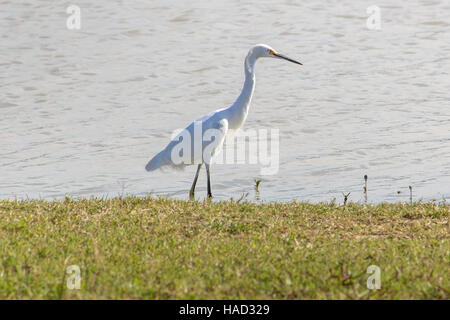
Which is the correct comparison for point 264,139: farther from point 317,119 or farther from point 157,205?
point 157,205

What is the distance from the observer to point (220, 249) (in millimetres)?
4930

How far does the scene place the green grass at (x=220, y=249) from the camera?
4129 mm

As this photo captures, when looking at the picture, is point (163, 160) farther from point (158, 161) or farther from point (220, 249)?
point (220, 249)

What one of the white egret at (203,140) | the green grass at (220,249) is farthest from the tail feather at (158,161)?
the green grass at (220,249)

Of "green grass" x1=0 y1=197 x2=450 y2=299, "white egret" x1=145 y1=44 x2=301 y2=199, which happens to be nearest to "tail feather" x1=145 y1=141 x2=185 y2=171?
"white egret" x1=145 y1=44 x2=301 y2=199

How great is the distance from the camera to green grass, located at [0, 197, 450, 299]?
4129 mm

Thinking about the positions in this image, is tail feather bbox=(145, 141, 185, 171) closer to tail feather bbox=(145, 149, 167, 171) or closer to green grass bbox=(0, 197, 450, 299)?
tail feather bbox=(145, 149, 167, 171)

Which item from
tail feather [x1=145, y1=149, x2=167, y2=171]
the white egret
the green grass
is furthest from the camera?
tail feather [x1=145, y1=149, x2=167, y2=171]

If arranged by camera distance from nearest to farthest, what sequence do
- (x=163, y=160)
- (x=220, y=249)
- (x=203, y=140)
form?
1. (x=220, y=249)
2. (x=203, y=140)
3. (x=163, y=160)

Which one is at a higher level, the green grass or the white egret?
the white egret

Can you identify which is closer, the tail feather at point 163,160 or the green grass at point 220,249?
the green grass at point 220,249

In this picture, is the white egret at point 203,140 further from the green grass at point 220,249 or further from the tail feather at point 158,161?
the green grass at point 220,249

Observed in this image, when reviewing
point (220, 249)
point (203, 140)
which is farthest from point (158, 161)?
point (220, 249)

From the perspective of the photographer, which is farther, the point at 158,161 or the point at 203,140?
the point at 158,161
